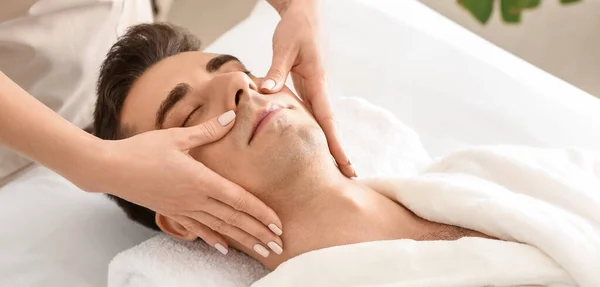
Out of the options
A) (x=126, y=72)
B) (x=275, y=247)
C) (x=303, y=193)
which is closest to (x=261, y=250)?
(x=275, y=247)

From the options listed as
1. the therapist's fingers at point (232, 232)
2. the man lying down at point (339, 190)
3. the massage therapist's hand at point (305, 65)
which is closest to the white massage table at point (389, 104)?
the man lying down at point (339, 190)

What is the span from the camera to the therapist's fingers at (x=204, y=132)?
1126 mm

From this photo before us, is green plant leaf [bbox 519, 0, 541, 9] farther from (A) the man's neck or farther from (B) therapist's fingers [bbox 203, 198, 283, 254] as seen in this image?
(B) therapist's fingers [bbox 203, 198, 283, 254]

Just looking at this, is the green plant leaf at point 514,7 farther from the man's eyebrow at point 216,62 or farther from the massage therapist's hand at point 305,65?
the man's eyebrow at point 216,62

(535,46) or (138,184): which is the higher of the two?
(138,184)

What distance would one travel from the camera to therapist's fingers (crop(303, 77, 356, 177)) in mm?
1292

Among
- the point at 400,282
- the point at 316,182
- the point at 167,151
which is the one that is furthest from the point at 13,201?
the point at 400,282

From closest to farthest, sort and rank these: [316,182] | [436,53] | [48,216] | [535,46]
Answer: [316,182] < [48,216] < [436,53] < [535,46]

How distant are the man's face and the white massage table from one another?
0.33m

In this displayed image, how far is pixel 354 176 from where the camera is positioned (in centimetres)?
133

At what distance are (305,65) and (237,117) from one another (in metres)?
0.24

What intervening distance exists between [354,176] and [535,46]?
4.91ft

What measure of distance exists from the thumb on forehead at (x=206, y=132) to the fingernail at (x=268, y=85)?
0.10 m

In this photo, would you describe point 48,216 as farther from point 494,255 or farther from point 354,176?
point 494,255
